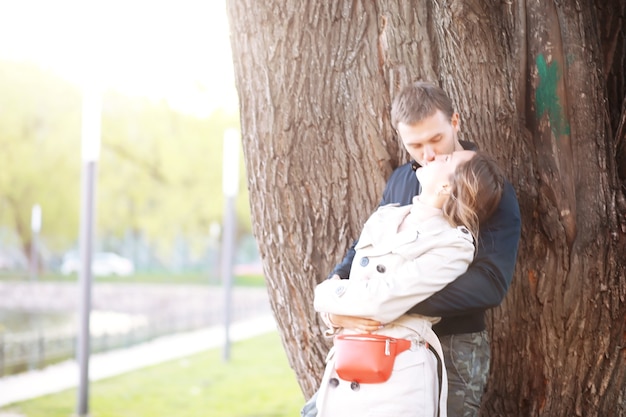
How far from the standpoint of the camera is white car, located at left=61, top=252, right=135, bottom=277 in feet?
138

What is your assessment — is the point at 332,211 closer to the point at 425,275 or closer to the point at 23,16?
the point at 425,275

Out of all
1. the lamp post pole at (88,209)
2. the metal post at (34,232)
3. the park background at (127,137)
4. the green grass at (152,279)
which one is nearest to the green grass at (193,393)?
the lamp post pole at (88,209)

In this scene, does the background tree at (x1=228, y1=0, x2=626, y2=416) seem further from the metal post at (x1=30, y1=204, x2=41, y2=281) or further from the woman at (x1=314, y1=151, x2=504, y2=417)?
the metal post at (x1=30, y1=204, x2=41, y2=281)

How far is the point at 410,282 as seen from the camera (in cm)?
271

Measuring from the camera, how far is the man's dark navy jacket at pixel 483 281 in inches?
110

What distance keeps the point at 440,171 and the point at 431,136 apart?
0.23m

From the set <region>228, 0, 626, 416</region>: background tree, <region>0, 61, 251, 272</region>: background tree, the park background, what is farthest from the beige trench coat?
<region>0, 61, 251, 272</region>: background tree

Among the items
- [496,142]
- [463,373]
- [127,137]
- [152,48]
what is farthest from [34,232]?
[463,373]

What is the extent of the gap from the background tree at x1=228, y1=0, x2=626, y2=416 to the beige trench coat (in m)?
0.97

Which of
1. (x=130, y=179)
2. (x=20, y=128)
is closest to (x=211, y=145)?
(x=130, y=179)

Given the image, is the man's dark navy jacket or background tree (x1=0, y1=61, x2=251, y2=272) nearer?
the man's dark navy jacket

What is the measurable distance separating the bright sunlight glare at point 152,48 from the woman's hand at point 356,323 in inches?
759

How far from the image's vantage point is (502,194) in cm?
297

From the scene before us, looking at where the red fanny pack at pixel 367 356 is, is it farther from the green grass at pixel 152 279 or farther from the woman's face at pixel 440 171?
the green grass at pixel 152 279
